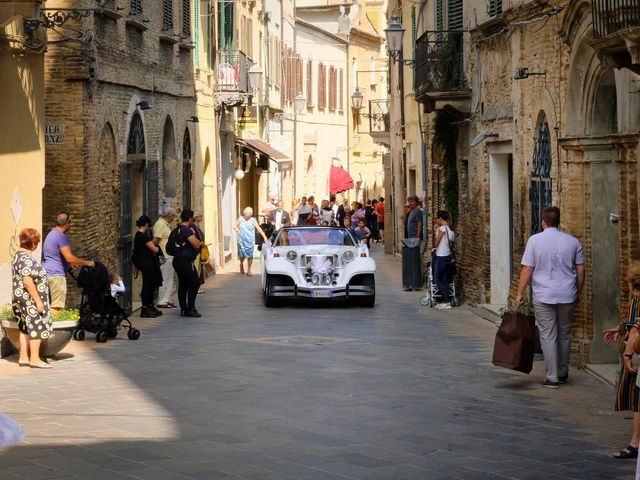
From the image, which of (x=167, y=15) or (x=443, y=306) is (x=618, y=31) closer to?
(x=443, y=306)

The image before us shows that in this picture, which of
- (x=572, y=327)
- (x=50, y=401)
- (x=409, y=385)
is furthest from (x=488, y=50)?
(x=50, y=401)

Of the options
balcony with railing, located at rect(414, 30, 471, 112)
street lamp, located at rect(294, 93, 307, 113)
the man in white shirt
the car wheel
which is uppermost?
street lamp, located at rect(294, 93, 307, 113)

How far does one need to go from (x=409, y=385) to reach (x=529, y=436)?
304cm

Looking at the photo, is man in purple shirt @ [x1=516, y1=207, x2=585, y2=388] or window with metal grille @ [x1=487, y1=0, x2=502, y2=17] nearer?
man in purple shirt @ [x1=516, y1=207, x2=585, y2=388]

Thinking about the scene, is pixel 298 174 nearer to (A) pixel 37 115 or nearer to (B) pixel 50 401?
(A) pixel 37 115

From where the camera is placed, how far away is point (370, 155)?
2707 inches

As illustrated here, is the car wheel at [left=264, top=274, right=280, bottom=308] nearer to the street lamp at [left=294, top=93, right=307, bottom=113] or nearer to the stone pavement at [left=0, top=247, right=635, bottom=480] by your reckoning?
the stone pavement at [left=0, top=247, right=635, bottom=480]

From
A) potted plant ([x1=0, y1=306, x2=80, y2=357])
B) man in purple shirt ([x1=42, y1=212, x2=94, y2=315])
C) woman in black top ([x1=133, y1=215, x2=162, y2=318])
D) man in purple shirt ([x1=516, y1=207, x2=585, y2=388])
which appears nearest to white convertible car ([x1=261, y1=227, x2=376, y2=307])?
woman in black top ([x1=133, y1=215, x2=162, y2=318])

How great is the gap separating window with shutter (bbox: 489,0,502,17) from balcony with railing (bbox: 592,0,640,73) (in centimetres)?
861

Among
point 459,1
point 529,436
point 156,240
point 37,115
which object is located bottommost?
point 529,436

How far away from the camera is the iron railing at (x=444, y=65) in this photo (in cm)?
2466

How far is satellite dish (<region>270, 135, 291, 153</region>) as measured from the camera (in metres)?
51.9

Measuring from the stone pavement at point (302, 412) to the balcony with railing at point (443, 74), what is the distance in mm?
6132

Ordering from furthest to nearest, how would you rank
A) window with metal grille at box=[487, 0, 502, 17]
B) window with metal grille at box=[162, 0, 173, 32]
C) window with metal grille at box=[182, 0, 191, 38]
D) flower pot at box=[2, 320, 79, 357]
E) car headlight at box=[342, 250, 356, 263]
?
window with metal grille at box=[182, 0, 191, 38] < window with metal grille at box=[162, 0, 173, 32] < car headlight at box=[342, 250, 356, 263] < window with metal grille at box=[487, 0, 502, 17] < flower pot at box=[2, 320, 79, 357]
